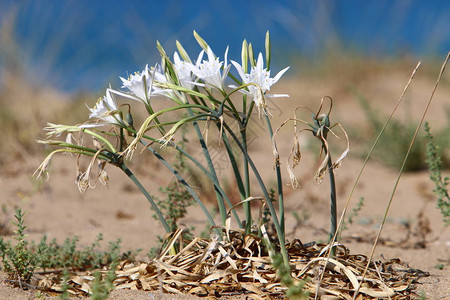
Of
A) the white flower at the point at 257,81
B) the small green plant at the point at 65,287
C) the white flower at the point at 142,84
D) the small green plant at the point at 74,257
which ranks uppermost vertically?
the white flower at the point at 257,81

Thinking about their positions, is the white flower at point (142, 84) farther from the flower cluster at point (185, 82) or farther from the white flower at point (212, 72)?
the white flower at point (212, 72)

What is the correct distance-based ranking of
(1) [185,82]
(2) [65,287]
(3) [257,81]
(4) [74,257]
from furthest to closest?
(4) [74,257] < (1) [185,82] < (3) [257,81] < (2) [65,287]

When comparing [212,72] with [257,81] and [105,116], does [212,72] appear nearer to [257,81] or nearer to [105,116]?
[257,81]

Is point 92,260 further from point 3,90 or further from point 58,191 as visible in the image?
point 3,90

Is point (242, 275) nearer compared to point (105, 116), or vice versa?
point (105, 116)

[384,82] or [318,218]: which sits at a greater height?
[384,82]

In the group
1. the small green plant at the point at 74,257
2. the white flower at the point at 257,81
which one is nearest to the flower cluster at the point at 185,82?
the white flower at the point at 257,81

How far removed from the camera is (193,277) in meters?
1.58

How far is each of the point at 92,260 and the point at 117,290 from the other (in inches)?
29.0

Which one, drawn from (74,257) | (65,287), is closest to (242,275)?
(65,287)

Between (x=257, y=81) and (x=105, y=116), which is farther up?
(x=257, y=81)

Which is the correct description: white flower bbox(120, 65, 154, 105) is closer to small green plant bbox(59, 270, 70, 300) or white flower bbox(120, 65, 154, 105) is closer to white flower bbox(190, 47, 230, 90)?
white flower bbox(190, 47, 230, 90)

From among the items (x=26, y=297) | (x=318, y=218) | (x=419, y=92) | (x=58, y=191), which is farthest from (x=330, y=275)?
(x=419, y=92)

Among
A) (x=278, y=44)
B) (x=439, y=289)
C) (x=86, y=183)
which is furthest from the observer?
(x=278, y=44)
